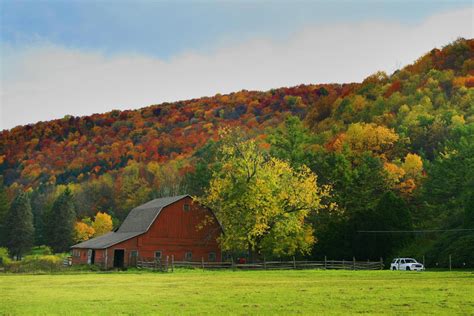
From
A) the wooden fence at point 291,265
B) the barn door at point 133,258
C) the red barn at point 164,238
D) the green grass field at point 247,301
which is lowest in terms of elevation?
the wooden fence at point 291,265

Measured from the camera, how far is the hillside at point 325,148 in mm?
63031

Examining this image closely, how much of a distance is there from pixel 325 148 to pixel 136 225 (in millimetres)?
Result: 40883

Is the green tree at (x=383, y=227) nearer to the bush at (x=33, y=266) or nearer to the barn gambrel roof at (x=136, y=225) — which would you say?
the barn gambrel roof at (x=136, y=225)

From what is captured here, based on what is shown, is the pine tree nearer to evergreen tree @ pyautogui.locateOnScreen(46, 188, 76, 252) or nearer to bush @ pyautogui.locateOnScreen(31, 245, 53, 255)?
bush @ pyautogui.locateOnScreen(31, 245, 53, 255)

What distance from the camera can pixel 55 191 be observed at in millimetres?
134500

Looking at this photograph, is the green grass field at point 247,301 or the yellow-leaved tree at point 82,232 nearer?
the green grass field at point 247,301

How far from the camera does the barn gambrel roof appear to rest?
6531cm

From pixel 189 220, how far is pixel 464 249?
98.7 feet

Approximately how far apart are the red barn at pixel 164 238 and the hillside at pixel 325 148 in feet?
41.7

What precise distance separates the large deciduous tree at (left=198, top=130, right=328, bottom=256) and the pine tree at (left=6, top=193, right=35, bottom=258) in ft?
177

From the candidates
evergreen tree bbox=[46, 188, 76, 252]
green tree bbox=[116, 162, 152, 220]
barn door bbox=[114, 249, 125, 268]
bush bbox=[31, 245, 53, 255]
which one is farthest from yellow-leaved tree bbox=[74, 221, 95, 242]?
barn door bbox=[114, 249, 125, 268]

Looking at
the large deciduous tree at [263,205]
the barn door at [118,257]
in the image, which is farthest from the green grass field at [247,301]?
the barn door at [118,257]

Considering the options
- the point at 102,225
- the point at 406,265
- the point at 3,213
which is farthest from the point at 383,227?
the point at 3,213

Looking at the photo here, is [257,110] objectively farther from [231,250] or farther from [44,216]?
[231,250]
